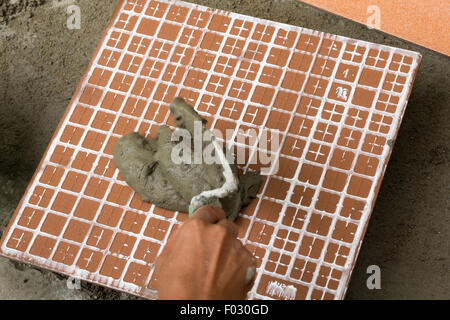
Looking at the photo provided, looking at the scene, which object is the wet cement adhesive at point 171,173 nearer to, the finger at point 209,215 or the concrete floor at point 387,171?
the finger at point 209,215

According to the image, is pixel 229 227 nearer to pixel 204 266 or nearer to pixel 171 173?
pixel 204 266

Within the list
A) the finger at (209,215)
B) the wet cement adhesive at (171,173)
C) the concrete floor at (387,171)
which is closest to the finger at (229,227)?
the finger at (209,215)

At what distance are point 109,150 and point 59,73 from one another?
1.51 m

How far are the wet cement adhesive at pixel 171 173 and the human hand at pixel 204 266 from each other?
2.54ft

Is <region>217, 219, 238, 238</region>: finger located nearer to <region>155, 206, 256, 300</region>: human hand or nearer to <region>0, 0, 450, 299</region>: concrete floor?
<region>155, 206, 256, 300</region>: human hand

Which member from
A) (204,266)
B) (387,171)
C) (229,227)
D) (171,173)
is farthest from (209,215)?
(387,171)

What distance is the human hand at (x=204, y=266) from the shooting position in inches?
80.3

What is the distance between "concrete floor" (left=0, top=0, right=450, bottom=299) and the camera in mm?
3865

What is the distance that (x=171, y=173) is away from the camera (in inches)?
127

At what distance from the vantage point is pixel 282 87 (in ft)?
11.8

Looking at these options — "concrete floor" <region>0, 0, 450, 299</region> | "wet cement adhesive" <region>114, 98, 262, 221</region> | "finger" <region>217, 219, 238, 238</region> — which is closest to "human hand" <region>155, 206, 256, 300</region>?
"finger" <region>217, 219, 238, 238</region>

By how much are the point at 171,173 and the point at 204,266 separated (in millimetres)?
1203

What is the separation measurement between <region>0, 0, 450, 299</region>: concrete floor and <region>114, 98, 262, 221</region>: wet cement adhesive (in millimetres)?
1040

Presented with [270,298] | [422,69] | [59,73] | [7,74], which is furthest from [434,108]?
[7,74]
